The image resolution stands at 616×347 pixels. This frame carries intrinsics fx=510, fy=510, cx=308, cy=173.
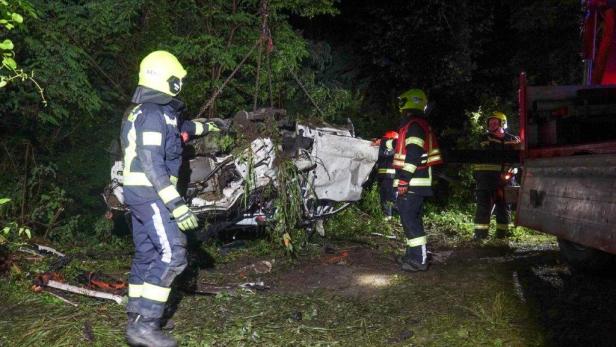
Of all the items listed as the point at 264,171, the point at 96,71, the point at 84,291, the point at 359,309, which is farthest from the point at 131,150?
the point at 96,71

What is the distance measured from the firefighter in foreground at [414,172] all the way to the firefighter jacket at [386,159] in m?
2.39

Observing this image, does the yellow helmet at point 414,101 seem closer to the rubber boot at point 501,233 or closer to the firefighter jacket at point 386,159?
the firefighter jacket at point 386,159

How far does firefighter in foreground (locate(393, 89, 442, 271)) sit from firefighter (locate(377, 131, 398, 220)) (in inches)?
98.3

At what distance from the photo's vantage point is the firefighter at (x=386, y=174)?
8.18 m

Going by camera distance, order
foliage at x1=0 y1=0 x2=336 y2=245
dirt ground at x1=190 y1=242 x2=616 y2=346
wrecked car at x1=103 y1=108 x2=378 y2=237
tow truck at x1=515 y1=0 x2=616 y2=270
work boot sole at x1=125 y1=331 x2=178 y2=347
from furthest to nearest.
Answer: foliage at x1=0 y1=0 x2=336 y2=245 < wrecked car at x1=103 y1=108 x2=378 y2=237 < dirt ground at x1=190 y1=242 x2=616 y2=346 < work boot sole at x1=125 y1=331 x2=178 y2=347 < tow truck at x1=515 y1=0 x2=616 y2=270

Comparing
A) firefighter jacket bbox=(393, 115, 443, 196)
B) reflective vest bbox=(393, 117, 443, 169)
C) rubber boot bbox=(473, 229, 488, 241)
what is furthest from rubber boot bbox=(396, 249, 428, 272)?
rubber boot bbox=(473, 229, 488, 241)

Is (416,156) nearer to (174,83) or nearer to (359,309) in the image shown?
(359,309)

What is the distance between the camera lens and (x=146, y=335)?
132 inches

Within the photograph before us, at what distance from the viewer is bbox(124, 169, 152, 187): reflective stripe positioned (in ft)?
11.8

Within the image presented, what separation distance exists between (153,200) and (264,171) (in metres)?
1.81

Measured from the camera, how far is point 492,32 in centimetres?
1345

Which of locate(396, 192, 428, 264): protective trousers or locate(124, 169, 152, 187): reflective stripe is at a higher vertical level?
locate(124, 169, 152, 187): reflective stripe

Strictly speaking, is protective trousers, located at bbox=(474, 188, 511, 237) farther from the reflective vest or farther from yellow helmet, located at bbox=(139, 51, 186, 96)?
yellow helmet, located at bbox=(139, 51, 186, 96)

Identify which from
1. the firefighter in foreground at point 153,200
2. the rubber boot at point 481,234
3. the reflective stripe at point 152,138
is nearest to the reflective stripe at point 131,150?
the firefighter in foreground at point 153,200
